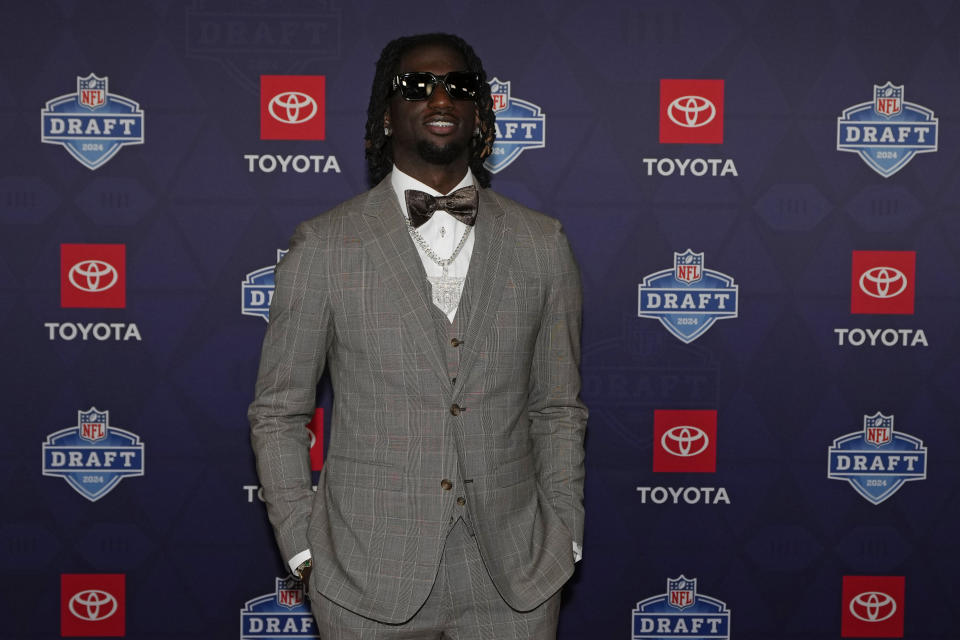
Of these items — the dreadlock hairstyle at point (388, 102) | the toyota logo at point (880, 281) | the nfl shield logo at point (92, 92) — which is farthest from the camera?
the toyota logo at point (880, 281)

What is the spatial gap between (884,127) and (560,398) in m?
1.82

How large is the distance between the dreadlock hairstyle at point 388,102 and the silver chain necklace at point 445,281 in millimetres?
278

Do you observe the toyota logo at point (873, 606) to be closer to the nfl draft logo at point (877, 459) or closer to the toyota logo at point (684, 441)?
the nfl draft logo at point (877, 459)

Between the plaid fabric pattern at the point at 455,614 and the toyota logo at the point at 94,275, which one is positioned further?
the toyota logo at the point at 94,275

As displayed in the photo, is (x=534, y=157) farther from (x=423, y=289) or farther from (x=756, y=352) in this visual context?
(x=423, y=289)

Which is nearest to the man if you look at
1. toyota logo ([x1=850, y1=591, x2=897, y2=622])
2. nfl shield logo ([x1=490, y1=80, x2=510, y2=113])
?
nfl shield logo ([x1=490, y1=80, x2=510, y2=113])

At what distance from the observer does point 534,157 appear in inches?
122

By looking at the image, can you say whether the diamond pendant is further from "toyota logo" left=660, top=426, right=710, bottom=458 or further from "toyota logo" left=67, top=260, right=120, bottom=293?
"toyota logo" left=67, top=260, right=120, bottom=293

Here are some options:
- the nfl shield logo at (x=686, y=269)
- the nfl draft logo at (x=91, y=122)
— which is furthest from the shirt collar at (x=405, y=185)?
the nfl draft logo at (x=91, y=122)

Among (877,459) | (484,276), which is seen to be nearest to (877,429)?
(877,459)

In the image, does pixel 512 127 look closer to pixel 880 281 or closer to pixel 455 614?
pixel 880 281

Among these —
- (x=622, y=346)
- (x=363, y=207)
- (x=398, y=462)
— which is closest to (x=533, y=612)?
(x=398, y=462)

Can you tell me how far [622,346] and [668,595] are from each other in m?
0.90

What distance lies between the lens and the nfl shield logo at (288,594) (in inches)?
124
